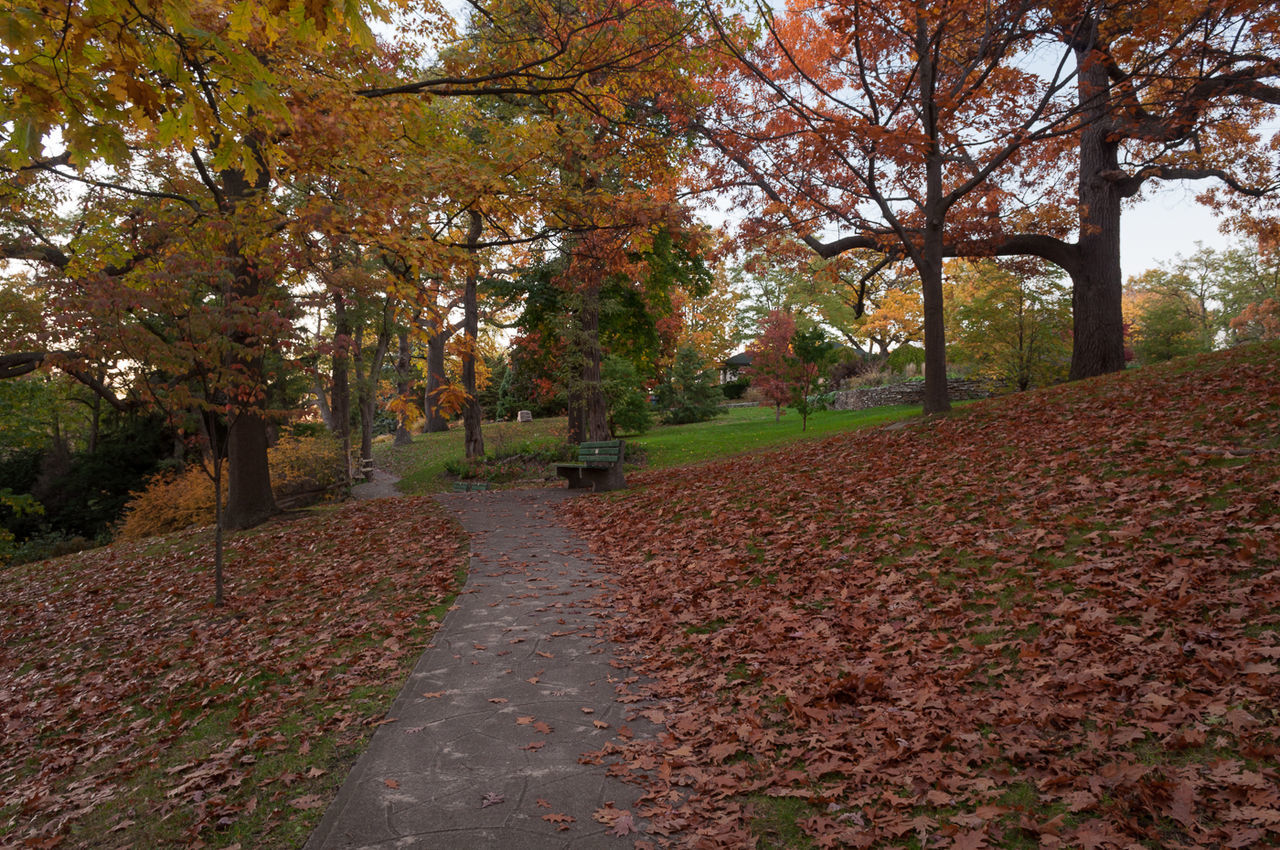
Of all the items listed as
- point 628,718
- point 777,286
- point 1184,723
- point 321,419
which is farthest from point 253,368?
point 777,286

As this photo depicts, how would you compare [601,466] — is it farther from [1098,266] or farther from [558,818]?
[1098,266]

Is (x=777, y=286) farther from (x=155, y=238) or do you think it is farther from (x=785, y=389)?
(x=155, y=238)

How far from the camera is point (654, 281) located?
18.7 metres

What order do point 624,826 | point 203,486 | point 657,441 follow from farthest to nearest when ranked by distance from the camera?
point 657,441, point 203,486, point 624,826

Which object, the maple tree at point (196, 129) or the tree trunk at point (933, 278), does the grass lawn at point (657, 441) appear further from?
the maple tree at point (196, 129)

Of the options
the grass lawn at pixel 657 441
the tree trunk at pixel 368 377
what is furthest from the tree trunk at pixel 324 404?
the grass lawn at pixel 657 441

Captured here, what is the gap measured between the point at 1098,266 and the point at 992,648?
12810 millimetres

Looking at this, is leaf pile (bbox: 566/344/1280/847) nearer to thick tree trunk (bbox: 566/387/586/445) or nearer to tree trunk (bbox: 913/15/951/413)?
tree trunk (bbox: 913/15/951/413)

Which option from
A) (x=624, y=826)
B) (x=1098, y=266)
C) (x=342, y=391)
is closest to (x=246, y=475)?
(x=342, y=391)

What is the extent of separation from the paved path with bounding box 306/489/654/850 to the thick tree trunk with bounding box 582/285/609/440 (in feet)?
38.5

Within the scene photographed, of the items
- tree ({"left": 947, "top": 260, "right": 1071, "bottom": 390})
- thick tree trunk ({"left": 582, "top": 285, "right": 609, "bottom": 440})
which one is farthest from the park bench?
tree ({"left": 947, "top": 260, "right": 1071, "bottom": 390})

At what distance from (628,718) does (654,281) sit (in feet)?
51.2

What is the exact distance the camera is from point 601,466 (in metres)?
13.0

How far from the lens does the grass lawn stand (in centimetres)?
1822
